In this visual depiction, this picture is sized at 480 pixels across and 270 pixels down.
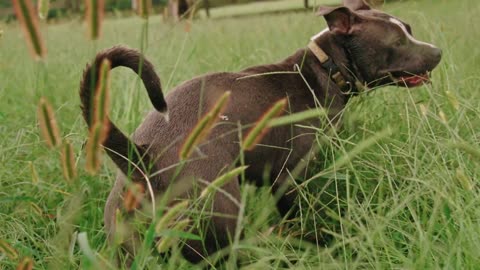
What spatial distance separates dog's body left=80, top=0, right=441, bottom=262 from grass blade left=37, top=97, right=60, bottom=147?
0.53 metres

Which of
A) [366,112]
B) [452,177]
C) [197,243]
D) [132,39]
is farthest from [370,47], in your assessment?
[132,39]

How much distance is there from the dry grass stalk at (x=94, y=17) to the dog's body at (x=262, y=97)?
611 millimetres

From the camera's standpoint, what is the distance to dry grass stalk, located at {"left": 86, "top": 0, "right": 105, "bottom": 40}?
1.13 m

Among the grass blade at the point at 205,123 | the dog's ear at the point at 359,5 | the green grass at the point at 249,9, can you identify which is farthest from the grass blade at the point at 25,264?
the green grass at the point at 249,9

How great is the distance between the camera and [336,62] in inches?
115

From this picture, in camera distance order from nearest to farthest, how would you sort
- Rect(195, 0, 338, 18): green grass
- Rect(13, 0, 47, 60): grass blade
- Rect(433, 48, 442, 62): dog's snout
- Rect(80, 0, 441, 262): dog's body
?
1. Rect(13, 0, 47, 60): grass blade
2. Rect(80, 0, 441, 262): dog's body
3. Rect(433, 48, 442, 62): dog's snout
4. Rect(195, 0, 338, 18): green grass

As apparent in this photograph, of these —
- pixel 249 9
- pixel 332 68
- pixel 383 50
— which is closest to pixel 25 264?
pixel 332 68

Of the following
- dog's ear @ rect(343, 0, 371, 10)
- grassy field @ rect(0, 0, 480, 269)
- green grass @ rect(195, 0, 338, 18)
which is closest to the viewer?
grassy field @ rect(0, 0, 480, 269)

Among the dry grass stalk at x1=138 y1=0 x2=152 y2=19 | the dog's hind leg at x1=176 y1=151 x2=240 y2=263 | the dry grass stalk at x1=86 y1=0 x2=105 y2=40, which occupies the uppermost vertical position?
the dry grass stalk at x1=86 y1=0 x2=105 y2=40

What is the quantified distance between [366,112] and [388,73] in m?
0.21

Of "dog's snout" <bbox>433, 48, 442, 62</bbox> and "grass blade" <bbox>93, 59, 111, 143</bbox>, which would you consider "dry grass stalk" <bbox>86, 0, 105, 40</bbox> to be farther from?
"dog's snout" <bbox>433, 48, 442, 62</bbox>

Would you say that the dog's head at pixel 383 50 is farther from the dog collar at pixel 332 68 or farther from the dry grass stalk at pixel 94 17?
the dry grass stalk at pixel 94 17

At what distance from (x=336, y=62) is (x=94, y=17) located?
1.91 m

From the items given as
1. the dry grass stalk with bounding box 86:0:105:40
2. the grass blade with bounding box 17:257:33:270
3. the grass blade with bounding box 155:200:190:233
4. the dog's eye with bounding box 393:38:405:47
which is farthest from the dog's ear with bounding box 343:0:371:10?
the grass blade with bounding box 17:257:33:270
